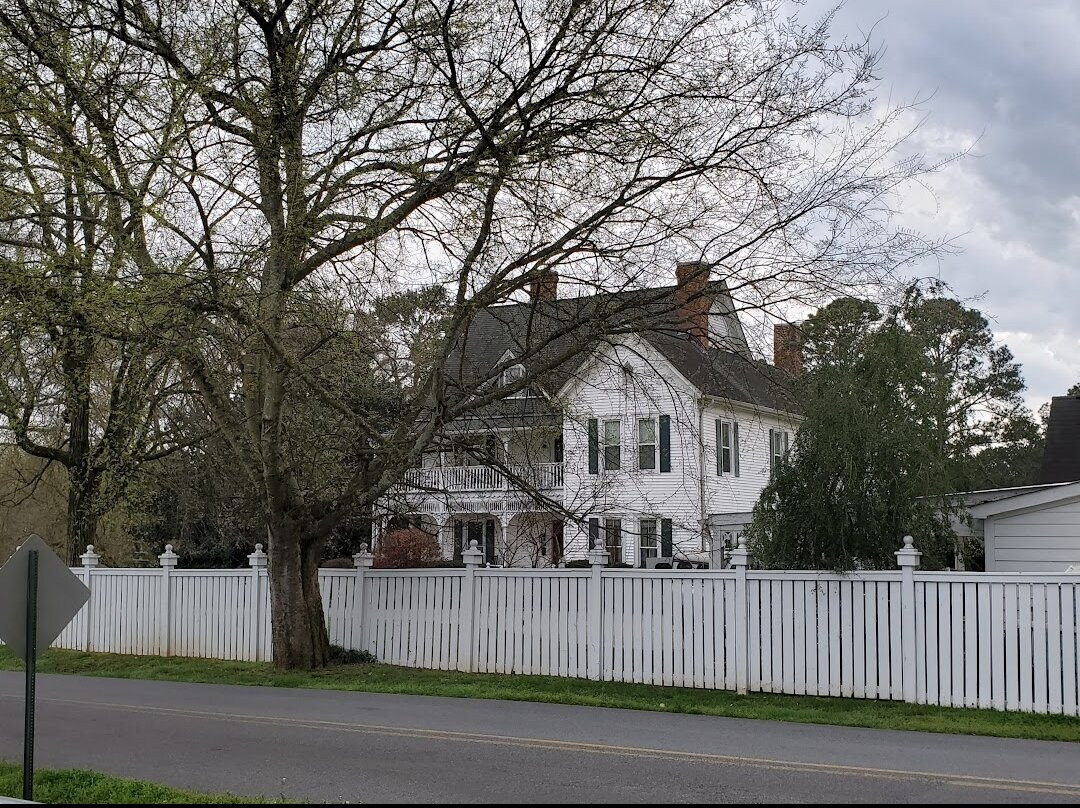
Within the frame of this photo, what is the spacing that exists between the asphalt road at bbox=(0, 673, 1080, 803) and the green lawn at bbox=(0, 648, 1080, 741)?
1.70 feet

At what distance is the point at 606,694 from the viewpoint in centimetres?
1541

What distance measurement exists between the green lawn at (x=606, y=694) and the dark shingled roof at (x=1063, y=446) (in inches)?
560

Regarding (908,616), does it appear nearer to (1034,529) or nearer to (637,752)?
(637,752)

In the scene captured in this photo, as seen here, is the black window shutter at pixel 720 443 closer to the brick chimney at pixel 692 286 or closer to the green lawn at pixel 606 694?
the green lawn at pixel 606 694

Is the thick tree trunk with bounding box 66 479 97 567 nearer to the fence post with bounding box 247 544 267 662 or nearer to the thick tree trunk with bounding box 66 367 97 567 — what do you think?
the thick tree trunk with bounding box 66 367 97 567

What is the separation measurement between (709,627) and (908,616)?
271 centimetres

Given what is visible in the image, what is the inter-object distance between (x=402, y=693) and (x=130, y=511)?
43.8ft

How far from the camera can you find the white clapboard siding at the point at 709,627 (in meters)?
13.5

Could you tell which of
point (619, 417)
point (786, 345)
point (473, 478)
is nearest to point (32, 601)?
point (786, 345)

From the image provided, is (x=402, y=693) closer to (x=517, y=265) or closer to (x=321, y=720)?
(x=321, y=720)

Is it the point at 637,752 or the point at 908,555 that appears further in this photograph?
the point at 908,555

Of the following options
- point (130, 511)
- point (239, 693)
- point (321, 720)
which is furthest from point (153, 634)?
point (321, 720)

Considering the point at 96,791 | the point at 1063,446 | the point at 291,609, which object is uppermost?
the point at 1063,446

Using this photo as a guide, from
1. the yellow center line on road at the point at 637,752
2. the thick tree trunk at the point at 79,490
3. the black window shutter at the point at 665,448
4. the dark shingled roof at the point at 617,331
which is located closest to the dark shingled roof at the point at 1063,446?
the black window shutter at the point at 665,448
